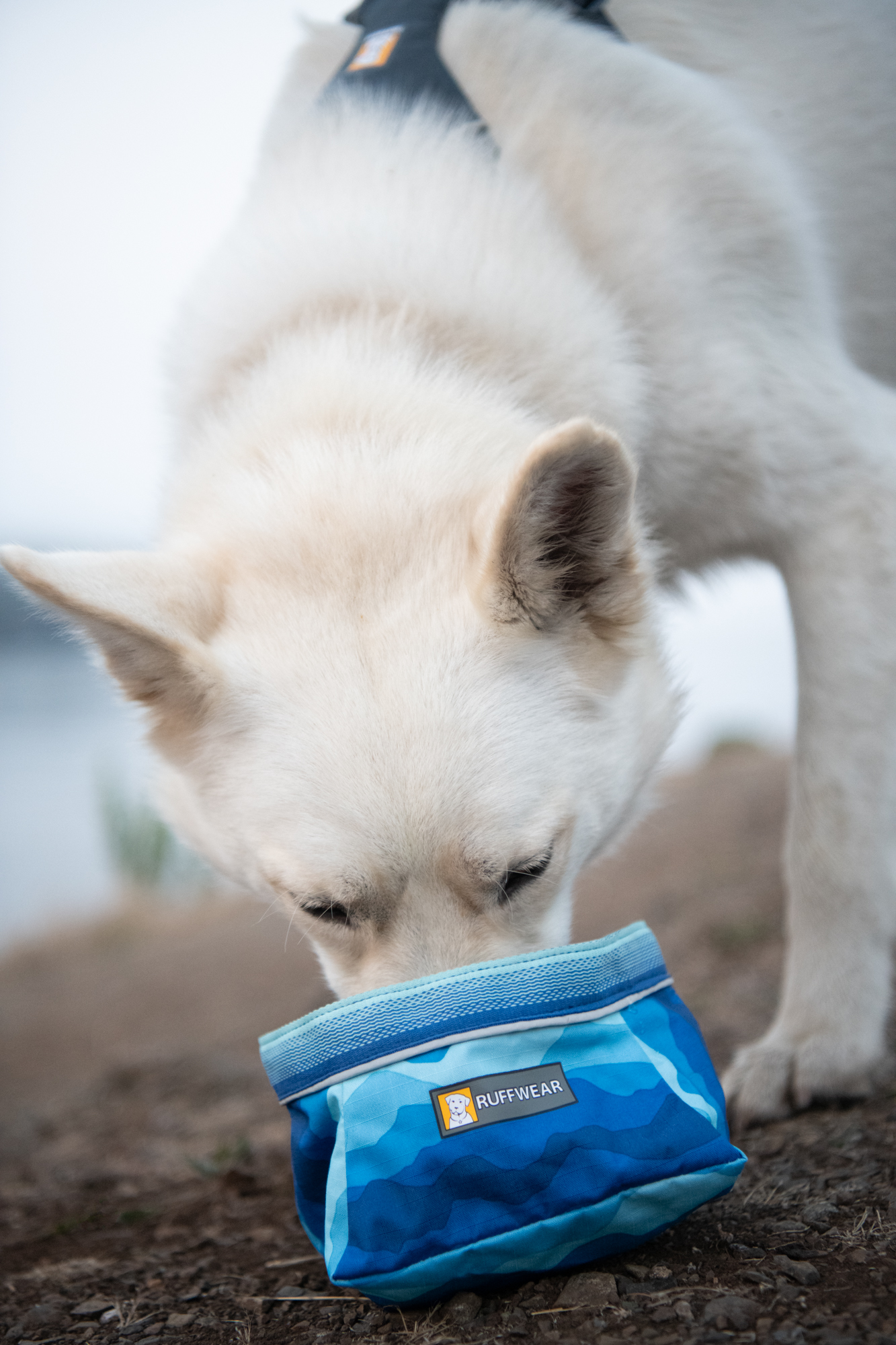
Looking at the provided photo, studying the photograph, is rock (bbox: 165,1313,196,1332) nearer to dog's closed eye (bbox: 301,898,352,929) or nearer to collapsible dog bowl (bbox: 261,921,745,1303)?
collapsible dog bowl (bbox: 261,921,745,1303)

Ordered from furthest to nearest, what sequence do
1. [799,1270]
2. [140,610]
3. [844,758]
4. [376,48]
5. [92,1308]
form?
[376,48]
[844,758]
[140,610]
[92,1308]
[799,1270]

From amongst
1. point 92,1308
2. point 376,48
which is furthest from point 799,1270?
point 376,48

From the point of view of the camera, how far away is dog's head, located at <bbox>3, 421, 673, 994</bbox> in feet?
5.36

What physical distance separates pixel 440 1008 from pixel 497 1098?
0.14 metres

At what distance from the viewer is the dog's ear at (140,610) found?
5.30ft

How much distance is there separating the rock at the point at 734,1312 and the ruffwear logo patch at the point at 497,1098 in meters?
0.28

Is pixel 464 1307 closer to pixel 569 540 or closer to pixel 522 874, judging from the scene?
pixel 522 874

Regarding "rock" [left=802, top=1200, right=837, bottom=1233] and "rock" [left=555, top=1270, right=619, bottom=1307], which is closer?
"rock" [left=555, top=1270, right=619, bottom=1307]

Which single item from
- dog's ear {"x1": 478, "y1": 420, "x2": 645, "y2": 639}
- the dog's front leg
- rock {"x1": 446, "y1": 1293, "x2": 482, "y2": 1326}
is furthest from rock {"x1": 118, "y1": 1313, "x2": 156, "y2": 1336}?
the dog's front leg

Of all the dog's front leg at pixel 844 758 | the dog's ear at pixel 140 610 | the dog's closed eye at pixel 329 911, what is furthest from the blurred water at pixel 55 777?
the dog's front leg at pixel 844 758

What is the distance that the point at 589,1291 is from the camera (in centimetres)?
134

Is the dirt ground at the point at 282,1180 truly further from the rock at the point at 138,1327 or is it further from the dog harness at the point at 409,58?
the dog harness at the point at 409,58

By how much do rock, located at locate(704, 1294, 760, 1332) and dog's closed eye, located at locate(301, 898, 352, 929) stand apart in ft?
2.54

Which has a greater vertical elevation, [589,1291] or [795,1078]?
[589,1291]
